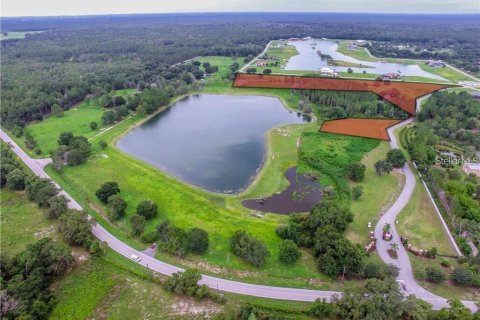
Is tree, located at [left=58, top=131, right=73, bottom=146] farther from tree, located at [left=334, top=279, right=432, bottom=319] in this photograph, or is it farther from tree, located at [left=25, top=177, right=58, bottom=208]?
tree, located at [left=334, top=279, right=432, bottom=319]

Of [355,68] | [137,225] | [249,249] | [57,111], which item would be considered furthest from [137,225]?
[355,68]

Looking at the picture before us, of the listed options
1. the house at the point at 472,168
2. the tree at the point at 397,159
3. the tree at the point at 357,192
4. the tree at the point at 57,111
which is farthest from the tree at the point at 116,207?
the house at the point at 472,168

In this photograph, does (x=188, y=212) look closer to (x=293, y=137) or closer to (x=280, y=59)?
(x=293, y=137)

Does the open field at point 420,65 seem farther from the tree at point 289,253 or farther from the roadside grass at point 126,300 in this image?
the roadside grass at point 126,300

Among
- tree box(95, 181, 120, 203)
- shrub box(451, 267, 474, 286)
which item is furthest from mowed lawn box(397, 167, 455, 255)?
tree box(95, 181, 120, 203)

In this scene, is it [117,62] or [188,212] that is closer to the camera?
[188,212]

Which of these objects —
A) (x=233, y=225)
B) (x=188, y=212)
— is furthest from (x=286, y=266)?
(x=188, y=212)
